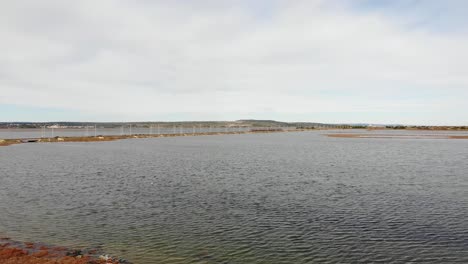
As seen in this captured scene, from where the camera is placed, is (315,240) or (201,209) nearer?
(315,240)

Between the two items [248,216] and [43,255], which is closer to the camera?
[43,255]

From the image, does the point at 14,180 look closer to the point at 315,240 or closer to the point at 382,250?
the point at 315,240

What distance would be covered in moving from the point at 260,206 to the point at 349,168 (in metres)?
28.4

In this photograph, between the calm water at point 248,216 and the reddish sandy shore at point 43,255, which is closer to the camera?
the reddish sandy shore at point 43,255

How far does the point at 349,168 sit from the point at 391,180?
11.8 metres

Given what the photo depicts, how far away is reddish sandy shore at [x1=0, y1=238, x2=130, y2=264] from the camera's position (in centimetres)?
1579

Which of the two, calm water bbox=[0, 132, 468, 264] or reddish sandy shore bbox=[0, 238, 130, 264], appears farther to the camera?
calm water bbox=[0, 132, 468, 264]

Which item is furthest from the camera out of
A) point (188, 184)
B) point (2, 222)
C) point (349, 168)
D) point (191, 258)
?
point (349, 168)

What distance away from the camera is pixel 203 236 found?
20.2 meters

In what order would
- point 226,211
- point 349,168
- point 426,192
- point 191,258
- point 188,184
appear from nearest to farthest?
point 191,258, point 226,211, point 426,192, point 188,184, point 349,168

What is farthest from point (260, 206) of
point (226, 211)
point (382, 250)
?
point (382, 250)

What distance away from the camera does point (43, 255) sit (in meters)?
16.7

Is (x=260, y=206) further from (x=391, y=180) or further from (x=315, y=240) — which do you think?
(x=391, y=180)

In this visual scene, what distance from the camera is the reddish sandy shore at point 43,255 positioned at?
15.8m
